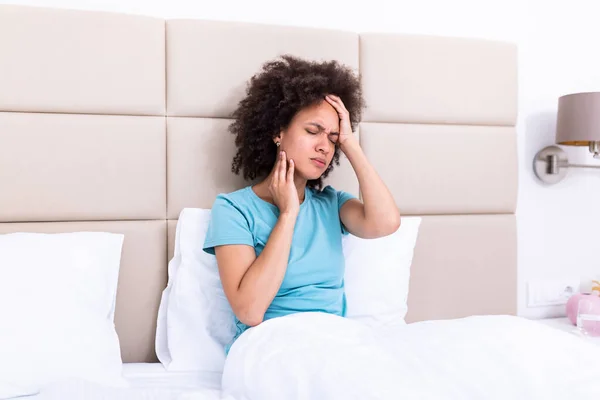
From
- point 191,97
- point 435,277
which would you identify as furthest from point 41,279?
point 435,277

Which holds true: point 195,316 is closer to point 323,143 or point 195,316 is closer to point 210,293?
point 210,293

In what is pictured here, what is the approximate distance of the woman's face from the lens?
4.87 ft

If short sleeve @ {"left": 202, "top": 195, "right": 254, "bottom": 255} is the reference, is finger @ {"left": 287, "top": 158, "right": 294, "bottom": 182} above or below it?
above

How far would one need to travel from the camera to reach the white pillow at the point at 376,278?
163 cm

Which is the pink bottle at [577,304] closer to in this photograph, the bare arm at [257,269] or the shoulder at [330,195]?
the shoulder at [330,195]

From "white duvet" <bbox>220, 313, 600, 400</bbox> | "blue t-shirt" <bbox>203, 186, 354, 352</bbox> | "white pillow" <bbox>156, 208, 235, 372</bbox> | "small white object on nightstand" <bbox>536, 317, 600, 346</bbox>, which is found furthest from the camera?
"small white object on nightstand" <bbox>536, 317, 600, 346</bbox>

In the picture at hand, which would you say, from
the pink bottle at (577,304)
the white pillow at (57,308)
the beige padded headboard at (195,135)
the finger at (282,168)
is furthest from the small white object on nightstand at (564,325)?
the white pillow at (57,308)

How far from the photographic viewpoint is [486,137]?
1924 millimetres

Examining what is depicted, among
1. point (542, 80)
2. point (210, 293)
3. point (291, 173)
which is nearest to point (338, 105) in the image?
point (291, 173)

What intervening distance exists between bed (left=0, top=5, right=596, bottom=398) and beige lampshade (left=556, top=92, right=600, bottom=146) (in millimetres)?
173

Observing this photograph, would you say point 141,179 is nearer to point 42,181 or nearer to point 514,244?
point 42,181

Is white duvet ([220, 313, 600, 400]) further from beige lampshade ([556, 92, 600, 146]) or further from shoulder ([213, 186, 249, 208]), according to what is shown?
beige lampshade ([556, 92, 600, 146])

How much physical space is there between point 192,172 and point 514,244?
1.17m

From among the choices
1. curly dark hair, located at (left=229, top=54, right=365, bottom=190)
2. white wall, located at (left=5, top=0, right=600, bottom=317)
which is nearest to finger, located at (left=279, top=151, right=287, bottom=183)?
curly dark hair, located at (left=229, top=54, right=365, bottom=190)
